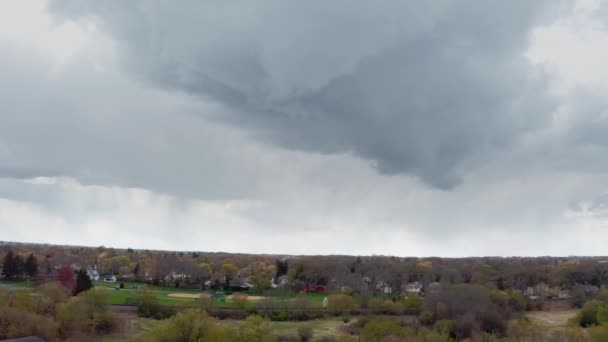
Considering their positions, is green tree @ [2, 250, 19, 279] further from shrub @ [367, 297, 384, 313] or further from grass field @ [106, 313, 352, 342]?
shrub @ [367, 297, 384, 313]

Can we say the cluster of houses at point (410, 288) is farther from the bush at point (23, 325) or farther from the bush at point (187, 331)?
the bush at point (23, 325)

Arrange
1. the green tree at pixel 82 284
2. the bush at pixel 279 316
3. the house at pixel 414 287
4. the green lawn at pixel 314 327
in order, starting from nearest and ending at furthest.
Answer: the green lawn at pixel 314 327
the bush at pixel 279 316
the green tree at pixel 82 284
the house at pixel 414 287

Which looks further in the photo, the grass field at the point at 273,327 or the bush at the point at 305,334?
the bush at the point at 305,334

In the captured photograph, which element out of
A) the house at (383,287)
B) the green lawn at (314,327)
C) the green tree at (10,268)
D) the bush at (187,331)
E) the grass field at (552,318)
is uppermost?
the green tree at (10,268)

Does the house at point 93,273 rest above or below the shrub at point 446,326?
above

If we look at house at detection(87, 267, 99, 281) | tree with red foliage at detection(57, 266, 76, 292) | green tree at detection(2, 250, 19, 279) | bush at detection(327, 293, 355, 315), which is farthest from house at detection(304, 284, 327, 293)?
green tree at detection(2, 250, 19, 279)

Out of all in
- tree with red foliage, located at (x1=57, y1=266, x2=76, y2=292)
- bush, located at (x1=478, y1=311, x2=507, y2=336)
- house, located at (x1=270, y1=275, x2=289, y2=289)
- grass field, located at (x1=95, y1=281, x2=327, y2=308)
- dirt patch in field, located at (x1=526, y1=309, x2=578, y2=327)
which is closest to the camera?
bush, located at (x1=478, y1=311, x2=507, y2=336)

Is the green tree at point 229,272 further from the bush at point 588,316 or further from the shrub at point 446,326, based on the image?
the bush at point 588,316

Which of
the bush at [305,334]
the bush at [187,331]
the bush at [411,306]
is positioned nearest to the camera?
the bush at [187,331]

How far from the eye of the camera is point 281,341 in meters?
60.7

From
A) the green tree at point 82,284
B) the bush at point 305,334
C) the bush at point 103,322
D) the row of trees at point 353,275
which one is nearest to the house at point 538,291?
Result: the row of trees at point 353,275

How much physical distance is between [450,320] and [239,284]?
68380 millimetres

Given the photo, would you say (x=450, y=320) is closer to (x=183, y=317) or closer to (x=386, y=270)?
(x=183, y=317)

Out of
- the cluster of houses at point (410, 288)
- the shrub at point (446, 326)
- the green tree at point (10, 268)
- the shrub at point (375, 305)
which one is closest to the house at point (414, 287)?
the cluster of houses at point (410, 288)
